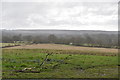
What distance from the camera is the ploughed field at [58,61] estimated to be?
8750 millimetres

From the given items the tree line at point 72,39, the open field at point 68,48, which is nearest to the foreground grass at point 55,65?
the open field at point 68,48

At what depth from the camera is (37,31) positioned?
12.6m

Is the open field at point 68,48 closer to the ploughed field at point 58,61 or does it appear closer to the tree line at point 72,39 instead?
the ploughed field at point 58,61

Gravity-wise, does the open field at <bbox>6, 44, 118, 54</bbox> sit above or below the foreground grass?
above

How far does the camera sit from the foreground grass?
8312 mm

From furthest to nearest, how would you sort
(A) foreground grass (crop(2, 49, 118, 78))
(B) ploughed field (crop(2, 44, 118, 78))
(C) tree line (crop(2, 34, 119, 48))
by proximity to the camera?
(C) tree line (crop(2, 34, 119, 48)) < (B) ploughed field (crop(2, 44, 118, 78)) < (A) foreground grass (crop(2, 49, 118, 78))

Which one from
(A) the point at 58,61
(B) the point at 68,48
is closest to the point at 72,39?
(B) the point at 68,48

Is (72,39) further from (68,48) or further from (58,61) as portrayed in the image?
(58,61)

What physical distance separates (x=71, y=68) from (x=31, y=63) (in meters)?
2.86

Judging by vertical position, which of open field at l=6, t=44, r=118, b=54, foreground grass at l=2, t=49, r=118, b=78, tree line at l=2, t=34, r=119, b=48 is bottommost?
foreground grass at l=2, t=49, r=118, b=78

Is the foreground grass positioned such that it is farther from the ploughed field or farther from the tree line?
the tree line

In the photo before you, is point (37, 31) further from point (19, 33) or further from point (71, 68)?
point (71, 68)

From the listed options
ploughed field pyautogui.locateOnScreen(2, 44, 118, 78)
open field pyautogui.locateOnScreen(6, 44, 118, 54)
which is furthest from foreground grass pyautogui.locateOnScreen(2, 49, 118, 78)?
open field pyautogui.locateOnScreen(6, 44, 118, 54)

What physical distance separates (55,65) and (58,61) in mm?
1040
